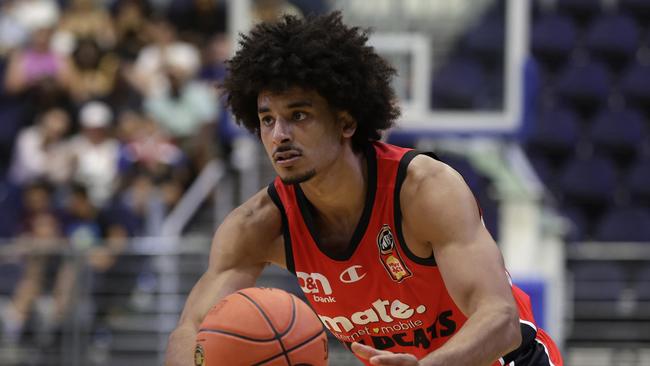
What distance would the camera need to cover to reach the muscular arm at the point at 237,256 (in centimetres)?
473

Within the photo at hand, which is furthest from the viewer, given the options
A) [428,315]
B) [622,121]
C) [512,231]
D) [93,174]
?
[622,121]

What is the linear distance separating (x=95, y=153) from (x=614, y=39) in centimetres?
567

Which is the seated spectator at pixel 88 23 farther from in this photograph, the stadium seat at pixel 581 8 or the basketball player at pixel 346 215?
the basketball player at pixel 346 215

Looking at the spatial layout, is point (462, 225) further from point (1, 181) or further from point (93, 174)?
point (1, 181)

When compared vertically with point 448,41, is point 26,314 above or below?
below

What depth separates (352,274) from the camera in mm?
4770

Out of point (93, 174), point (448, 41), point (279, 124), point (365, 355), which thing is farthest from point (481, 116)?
point (365, 355)

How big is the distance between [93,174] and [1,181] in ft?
5.14

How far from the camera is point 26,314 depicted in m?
10.5

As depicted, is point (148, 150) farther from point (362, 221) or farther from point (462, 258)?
point (462, 258)

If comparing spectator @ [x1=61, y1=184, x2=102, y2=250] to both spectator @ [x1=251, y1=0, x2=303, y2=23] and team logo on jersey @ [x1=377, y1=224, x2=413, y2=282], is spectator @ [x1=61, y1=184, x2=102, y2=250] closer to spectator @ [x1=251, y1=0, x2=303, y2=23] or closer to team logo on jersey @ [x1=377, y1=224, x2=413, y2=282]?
spectator @ [x1=251, y1=0, x2=303, y2=23]

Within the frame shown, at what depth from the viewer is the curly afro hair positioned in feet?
15.0

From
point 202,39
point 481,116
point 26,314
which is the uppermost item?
point 202,39

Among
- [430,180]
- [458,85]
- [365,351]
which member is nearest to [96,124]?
[458,85]
